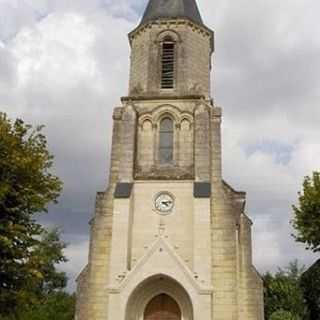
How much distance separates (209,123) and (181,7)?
7.61m

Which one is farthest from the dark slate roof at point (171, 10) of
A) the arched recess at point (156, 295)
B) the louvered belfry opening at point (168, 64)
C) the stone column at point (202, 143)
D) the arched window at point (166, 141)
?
the arched recess at point (156, 295)

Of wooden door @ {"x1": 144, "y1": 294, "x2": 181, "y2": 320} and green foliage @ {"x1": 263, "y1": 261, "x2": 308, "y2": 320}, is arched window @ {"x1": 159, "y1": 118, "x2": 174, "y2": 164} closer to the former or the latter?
wooden door @ {"x1": 144, "y1": 294, "x2": 181, "y2": 320}

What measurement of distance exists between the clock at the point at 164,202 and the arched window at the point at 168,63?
5.97 m

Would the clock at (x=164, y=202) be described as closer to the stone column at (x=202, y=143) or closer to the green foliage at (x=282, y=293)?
the stone column at (x=202, y=143)

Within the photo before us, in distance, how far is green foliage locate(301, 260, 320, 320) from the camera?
2167 cm

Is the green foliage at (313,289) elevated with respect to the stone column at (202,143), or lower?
lower

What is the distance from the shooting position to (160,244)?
907 inches

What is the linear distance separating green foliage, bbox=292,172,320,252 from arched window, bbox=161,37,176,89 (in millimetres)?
10291

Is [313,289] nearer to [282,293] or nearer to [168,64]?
[168,64]

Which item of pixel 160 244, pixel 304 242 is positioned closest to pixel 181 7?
pixel 160 244

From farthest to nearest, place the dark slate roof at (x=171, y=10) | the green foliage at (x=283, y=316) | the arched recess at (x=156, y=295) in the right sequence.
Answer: the green foliage at (x=283, y=316), the dark slate roof at (x=171, y=10), the arched recess at (x=156, y=295)

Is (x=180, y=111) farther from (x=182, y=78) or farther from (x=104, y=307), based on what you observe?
(x=104, y=307)

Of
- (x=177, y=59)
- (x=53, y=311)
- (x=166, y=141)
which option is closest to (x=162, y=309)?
(x=166, y=141)

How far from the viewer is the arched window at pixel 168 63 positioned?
27.8m
